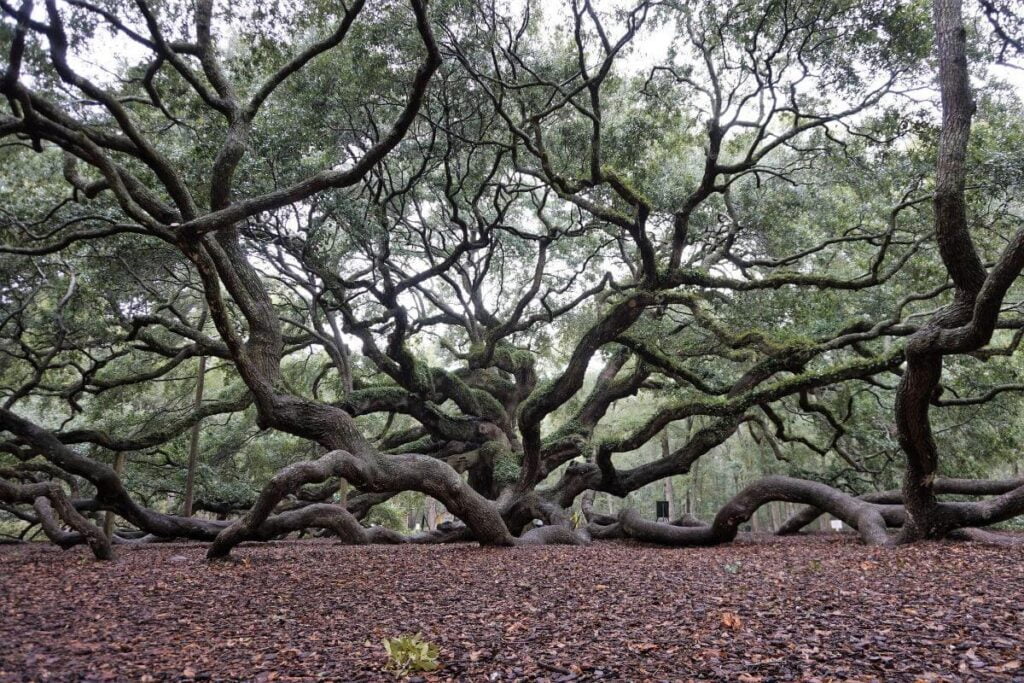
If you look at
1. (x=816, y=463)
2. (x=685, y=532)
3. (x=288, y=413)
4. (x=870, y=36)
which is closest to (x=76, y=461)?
(x=288, y=413)

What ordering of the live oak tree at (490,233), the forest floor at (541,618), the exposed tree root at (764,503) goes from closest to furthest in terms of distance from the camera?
1. the forest floor at (541,618)
2. the live oak tree at (490,233)
3. the exposed tree root at (764,503)

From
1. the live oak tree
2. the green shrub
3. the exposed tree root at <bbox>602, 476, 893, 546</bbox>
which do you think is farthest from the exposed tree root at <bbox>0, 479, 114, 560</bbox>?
the exposed tree root at <bbox>602, 476, 893, 546</bbox>

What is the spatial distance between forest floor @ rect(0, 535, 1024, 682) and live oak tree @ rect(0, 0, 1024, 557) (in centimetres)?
128

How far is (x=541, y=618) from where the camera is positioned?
343cm

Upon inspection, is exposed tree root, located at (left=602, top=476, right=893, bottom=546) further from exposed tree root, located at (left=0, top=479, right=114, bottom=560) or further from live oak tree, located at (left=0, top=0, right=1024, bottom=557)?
exposed tree root, located at (left=0, top=479, right=114, bottom=560)

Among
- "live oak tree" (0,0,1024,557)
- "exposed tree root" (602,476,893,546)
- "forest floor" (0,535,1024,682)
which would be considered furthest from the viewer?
"exposed tree root" (602,476,893,546)

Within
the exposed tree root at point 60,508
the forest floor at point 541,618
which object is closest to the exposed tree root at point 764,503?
the forest floor at point 541,618

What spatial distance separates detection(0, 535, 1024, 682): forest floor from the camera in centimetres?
252

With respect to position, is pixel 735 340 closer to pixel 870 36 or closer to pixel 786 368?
pixel 786 368

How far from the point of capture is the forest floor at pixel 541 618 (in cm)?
252

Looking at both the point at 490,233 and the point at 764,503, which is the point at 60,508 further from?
the point at 764,503

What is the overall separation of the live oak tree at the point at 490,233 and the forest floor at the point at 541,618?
1.28 meters

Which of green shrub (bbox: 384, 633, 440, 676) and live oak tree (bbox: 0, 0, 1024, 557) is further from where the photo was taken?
live oak tree (bbox: 0, 0, 1024, 557)

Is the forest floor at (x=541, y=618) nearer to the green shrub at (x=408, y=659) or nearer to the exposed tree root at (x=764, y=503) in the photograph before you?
the green shrub at (x=408, y=659)
